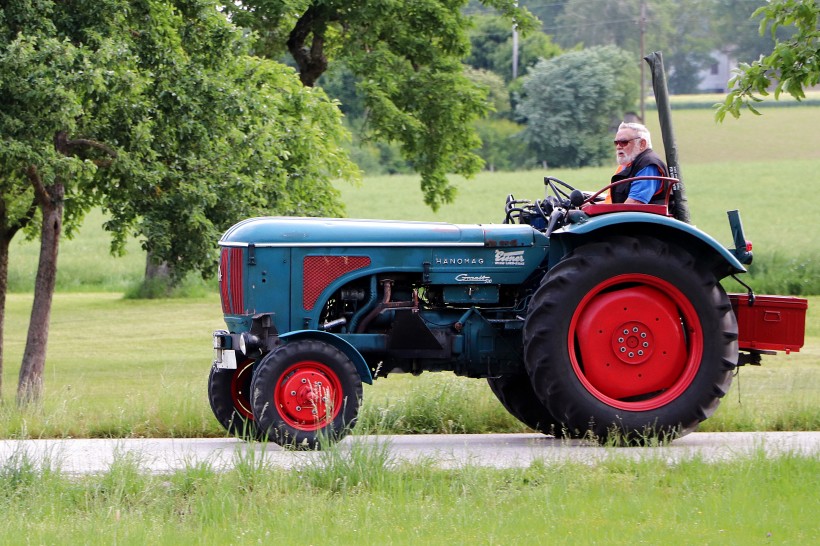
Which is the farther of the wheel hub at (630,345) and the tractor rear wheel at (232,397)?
the tractor rear wheel at (232,397)

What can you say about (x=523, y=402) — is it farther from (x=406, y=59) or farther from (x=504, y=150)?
(x=504, y=150)

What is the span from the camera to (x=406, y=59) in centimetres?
2328

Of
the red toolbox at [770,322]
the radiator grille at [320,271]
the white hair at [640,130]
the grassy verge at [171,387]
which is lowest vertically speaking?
the grassy verge at [171,387]

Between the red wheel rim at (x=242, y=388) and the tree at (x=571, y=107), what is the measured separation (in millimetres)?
55651

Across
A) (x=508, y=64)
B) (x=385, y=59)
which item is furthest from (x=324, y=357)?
(x=508, y=64)

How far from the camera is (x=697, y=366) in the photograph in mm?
8133

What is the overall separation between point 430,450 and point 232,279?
170cm

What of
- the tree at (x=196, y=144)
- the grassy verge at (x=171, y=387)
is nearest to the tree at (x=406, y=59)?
the grassy verge at (x=171, y=387)

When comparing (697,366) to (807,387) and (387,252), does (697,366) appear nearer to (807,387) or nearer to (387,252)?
(387,252)

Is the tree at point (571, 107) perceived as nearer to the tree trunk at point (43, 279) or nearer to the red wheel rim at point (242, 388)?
the tree trunk at point (43, 279)

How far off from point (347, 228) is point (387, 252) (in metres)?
0.31

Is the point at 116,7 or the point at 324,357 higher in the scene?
the point at 116,7

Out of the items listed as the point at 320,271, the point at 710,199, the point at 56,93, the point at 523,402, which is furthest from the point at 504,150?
the point at 320,271

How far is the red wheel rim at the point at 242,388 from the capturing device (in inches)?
340
